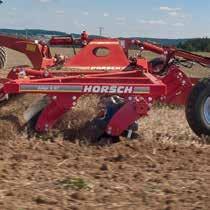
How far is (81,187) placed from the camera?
527 centimetres

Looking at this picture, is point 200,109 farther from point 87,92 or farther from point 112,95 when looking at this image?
point 87,92

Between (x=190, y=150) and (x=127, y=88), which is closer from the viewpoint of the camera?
(x=190, y=150)

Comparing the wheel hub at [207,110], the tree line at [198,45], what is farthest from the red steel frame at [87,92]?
the tree line at [198,45]

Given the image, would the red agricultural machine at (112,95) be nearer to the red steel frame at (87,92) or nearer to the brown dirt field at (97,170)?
the red steel frame at (87,92)

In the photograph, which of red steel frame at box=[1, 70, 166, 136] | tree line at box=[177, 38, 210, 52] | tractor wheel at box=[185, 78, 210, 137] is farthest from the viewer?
tree line at box=[177, 38, 210, 52]

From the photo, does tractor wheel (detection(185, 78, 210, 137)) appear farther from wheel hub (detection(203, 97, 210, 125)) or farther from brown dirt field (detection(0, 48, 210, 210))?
brown dirt field (detection(0, 48, 210, 210))

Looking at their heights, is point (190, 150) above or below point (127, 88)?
below

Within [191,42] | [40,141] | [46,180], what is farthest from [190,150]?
[191,42]

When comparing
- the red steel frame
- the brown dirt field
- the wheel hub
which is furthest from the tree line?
the red steel frame

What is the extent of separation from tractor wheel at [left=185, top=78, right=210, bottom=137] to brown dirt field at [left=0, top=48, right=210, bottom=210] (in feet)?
0.53

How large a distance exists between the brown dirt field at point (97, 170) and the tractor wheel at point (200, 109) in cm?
16

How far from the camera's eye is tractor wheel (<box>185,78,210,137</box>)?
7875 mm

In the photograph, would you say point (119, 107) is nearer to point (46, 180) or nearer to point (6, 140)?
point (6, 140)

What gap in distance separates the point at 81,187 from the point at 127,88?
2573 millimetres
